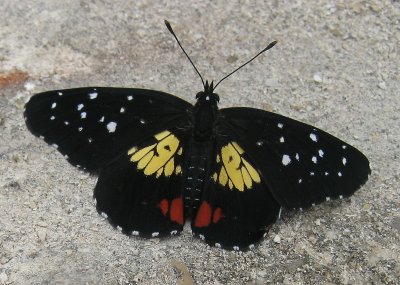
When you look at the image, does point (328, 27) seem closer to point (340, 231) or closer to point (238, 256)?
point (340, 231)

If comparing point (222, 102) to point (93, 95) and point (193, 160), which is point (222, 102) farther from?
point (93, 95)

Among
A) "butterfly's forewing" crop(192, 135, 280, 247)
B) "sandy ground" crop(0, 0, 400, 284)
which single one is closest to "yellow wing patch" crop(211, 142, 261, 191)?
"butterfly's forewing" crop(192, 135, 280, 247)

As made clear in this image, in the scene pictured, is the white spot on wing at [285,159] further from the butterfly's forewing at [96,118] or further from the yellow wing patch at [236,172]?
the butterfly's forewing at [96,118]

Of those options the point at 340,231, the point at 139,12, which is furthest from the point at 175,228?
the point at 139,12

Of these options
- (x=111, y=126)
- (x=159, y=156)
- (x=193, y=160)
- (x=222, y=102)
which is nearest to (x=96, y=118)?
(x=111, y=126)

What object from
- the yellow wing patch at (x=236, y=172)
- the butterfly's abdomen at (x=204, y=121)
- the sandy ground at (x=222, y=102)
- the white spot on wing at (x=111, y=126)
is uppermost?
the butterfly's abdomen at (x=204, y=121)

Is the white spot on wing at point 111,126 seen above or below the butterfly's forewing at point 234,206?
above

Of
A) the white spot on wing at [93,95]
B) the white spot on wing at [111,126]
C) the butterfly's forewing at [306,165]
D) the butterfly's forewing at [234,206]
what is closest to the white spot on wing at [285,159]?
the butterfly's forewing at [306,165]

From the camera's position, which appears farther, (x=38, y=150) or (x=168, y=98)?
(x=38, y=150)
